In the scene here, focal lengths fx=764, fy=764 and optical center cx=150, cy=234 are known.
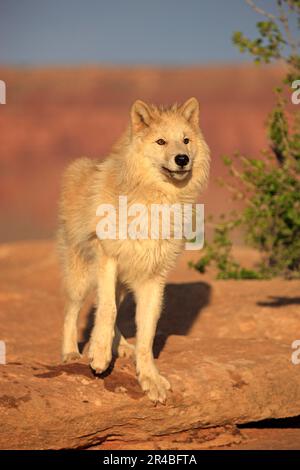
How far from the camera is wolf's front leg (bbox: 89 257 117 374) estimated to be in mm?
6027

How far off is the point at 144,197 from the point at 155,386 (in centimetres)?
158

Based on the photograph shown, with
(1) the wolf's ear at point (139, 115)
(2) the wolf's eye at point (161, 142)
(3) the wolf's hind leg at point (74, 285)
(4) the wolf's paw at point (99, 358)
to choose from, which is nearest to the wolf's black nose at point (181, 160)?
(2) the wolf's eye at point (161, 142)

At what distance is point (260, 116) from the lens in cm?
5309

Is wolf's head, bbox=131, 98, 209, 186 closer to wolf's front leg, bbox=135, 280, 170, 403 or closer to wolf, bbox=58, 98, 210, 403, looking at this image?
wolf, bbox=58, 98, 210, 403

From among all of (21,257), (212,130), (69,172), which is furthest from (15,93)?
(69,172)

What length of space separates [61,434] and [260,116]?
49.2 metres

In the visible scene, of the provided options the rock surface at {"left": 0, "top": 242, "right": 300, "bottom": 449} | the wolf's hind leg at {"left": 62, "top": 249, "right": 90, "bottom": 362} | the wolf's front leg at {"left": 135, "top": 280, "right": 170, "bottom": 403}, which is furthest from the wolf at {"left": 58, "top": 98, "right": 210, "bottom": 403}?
the wolf's hind leg at {"left": 62, "top": 249, "right": 90, "bottom": 362}

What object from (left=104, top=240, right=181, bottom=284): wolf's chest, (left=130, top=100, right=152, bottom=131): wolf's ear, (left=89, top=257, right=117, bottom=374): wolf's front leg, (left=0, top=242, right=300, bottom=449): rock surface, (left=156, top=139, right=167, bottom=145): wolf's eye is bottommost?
(left=0, top=242, right=300, bottom=449): rock surface

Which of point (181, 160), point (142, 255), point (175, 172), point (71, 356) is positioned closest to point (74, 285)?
point (71, 356)

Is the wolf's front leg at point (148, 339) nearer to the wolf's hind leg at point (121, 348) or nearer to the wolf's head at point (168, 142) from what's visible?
the wolf's hind leg at point (121, 348)

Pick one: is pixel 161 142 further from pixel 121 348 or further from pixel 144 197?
pixel 121 348

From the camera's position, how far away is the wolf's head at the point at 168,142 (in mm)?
6316

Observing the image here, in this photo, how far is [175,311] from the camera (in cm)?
968

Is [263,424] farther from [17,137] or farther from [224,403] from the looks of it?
[17,137]
